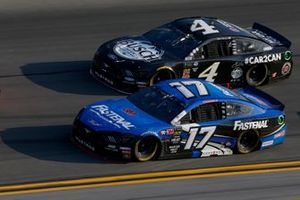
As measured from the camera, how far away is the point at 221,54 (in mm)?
19891

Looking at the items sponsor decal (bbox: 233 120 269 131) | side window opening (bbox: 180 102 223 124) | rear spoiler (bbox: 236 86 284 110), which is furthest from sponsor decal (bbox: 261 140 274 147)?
side window opening (bbox: 180 102 223 124)

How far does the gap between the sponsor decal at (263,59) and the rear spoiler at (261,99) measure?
2.30 m

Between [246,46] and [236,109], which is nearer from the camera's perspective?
[236,109]

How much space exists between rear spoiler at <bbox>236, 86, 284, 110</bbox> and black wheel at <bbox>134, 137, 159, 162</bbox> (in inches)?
95.6

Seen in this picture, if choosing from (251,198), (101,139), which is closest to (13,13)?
(101,139)

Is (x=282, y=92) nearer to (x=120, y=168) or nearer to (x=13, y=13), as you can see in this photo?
(x=120, y=168)

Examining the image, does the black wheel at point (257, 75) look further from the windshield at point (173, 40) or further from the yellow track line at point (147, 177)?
the yellow track line at point (147, 177)

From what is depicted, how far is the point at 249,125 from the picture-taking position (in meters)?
16.6

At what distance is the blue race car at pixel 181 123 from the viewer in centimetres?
1564

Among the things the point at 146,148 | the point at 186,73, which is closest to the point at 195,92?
the point at 146,148

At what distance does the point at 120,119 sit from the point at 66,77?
184 inches

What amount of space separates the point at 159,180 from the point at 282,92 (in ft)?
19.6

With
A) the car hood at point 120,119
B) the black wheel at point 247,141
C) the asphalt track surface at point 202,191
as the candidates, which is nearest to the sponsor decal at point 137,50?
the car hood at point 120,119

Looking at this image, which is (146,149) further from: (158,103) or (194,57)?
(194,57)
